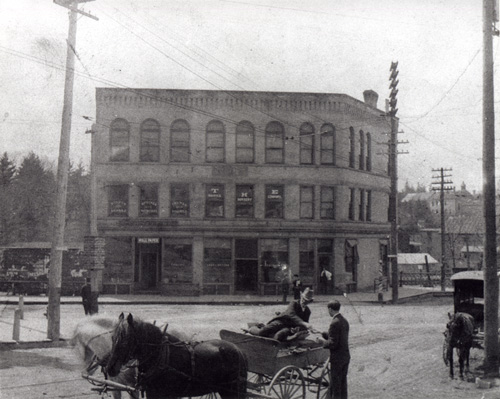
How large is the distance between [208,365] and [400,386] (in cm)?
596

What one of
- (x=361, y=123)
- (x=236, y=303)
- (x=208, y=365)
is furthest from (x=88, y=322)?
(x=361, y=123)

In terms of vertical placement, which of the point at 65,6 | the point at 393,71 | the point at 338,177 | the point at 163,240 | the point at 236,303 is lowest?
the point at 236,303

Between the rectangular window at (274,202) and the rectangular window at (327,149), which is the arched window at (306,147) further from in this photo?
the rectangular window at (274,202)

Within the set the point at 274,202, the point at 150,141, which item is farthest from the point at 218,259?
the point at 150,141

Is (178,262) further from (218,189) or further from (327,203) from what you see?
(327,203)

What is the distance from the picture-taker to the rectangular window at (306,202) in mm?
34531

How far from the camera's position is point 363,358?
48.4ft

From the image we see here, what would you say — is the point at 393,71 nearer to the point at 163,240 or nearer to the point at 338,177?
the point at 338,177

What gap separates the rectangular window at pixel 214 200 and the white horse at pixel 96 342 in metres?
25.4

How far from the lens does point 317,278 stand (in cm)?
3425

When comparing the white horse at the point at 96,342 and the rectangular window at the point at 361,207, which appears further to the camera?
the rectangular window at the point at 361,207

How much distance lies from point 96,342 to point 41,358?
22.9 ft

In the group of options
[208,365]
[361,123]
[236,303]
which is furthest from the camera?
[361,123]

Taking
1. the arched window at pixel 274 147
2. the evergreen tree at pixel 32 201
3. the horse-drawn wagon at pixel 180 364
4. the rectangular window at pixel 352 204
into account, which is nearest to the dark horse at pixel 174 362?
the horse-drawn wagon at pixel 180 364
